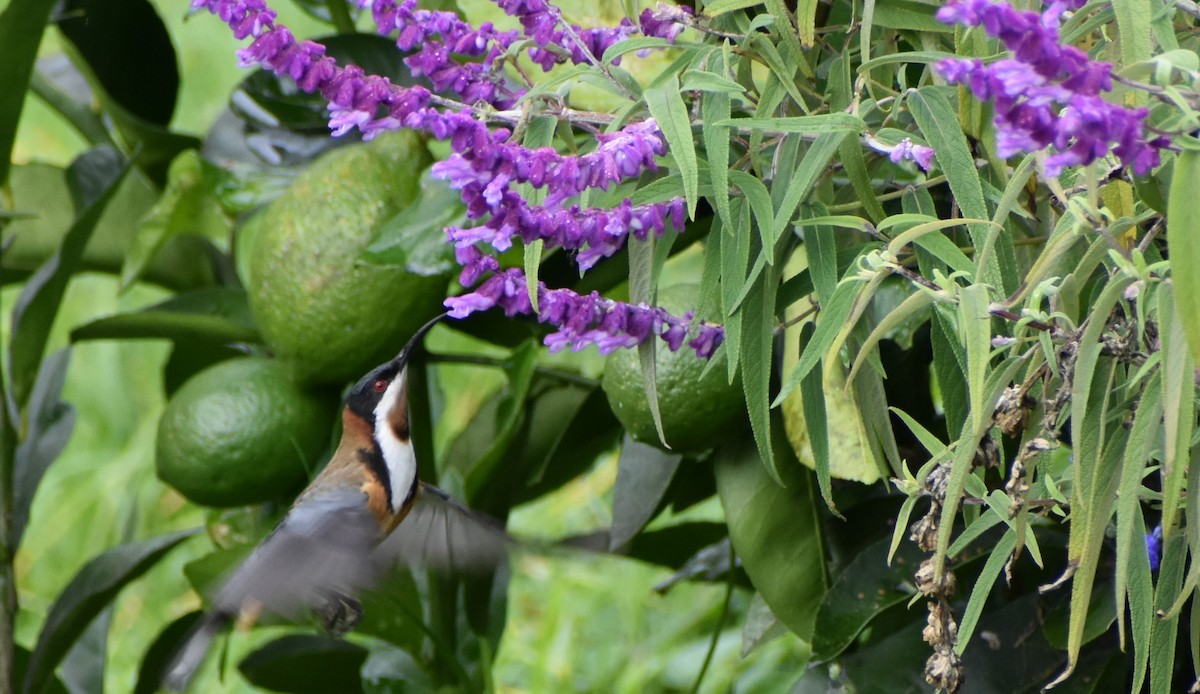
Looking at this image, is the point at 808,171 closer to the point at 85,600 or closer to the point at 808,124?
the point at 808,124

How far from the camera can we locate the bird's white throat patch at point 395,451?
104cm

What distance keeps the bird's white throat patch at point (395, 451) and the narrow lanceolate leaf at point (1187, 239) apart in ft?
2.20

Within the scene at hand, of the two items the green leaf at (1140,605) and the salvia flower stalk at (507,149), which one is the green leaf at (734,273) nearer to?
the salvia flower stalk at (507,149)

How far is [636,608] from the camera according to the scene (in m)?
2.19

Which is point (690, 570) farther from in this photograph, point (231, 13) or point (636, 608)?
point (636, 608)

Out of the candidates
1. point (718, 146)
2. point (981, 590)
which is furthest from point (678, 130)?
point (981, 590)

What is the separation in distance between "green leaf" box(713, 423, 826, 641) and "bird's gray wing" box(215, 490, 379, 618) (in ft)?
0.95

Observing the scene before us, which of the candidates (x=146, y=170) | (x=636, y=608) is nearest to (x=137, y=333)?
(x=146, y=170)

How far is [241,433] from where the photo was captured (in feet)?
3.63

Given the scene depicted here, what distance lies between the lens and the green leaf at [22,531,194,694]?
1.29 m

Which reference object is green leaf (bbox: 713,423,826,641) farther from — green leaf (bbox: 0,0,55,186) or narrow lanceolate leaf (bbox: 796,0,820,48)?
green leaf (bbox: 0,0,55,186)

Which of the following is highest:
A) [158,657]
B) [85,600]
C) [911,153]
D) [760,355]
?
[911,153]

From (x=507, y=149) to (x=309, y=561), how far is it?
0.51 meters

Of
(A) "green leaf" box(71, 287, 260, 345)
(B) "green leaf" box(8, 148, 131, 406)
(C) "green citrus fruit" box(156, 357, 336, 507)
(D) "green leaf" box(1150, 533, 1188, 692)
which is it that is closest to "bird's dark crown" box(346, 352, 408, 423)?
(C) "green citrus fruit" box(156, 357, 336, 507)
